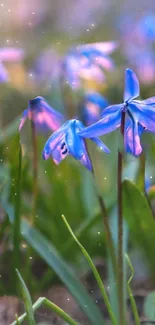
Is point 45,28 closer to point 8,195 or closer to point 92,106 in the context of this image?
point 92,106

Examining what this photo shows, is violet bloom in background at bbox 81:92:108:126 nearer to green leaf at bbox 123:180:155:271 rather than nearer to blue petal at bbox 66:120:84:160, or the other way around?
green leaf at bbox 123:180:155:271

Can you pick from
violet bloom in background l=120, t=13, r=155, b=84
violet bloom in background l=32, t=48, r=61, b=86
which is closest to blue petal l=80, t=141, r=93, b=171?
violet bloom in background l=32, t=48, r=61, b=86

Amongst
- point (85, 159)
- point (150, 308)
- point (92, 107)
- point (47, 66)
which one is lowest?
point (150, 308)

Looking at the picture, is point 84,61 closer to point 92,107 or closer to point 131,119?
point 92,107

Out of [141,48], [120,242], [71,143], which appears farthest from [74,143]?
[141,48]

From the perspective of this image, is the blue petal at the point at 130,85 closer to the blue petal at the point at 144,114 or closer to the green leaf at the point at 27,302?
the blue petal at the point at 144,114

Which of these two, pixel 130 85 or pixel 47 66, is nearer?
pixel 130 85
